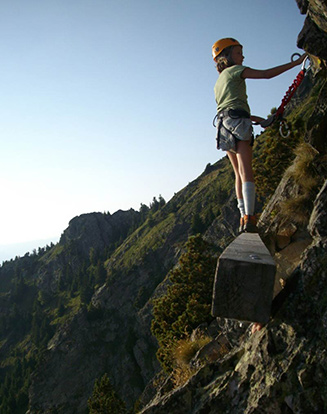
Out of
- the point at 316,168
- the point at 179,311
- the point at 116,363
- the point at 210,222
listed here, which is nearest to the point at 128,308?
the point at 116,363

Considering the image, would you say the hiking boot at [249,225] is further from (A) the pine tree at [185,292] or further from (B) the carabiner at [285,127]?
(A) the pine tree at [185,292]

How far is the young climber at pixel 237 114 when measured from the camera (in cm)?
628

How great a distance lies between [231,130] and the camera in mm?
6418

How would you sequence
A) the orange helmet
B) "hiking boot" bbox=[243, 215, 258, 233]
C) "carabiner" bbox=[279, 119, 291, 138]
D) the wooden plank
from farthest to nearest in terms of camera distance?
"carabiner" bbox=[279, 119, 291, 138] < the orange helmet < "hiking boot" bbox=[243, 215, 258, 233] < the wooden plank

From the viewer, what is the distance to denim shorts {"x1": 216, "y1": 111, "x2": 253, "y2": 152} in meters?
6.30

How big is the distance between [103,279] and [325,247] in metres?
167

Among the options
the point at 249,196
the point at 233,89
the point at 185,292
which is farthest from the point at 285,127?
the point at 185,292

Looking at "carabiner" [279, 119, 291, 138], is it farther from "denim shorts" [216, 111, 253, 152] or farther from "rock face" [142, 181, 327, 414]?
"rock face" [142, 181, 327, 414]

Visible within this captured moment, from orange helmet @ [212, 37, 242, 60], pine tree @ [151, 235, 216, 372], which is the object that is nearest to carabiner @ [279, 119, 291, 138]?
orange helmet @ [212, 37, 242, 60]

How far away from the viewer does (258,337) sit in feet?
15.4

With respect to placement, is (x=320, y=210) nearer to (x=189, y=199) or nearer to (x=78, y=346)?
(x=78, y=346)

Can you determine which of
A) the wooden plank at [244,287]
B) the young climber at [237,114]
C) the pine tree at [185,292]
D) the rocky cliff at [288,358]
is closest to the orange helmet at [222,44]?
the young climber at [237,114]

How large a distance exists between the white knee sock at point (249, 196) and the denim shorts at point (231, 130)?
0.80 metres

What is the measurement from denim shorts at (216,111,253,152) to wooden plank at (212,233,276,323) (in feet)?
9.37
